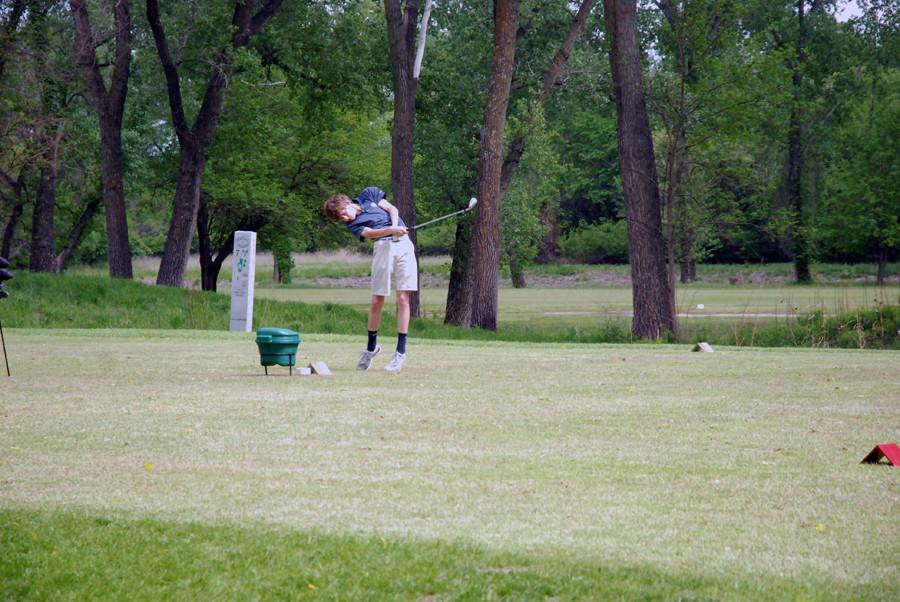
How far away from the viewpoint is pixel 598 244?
88.9 metres

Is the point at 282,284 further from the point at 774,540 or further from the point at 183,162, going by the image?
the point at 774,540

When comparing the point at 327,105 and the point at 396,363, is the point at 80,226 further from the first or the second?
the point at 396,363

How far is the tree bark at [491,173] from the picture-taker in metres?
29.7

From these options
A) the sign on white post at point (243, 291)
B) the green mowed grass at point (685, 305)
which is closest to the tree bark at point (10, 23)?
the sign on white post at point (243, 291)

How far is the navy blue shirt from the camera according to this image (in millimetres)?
13852

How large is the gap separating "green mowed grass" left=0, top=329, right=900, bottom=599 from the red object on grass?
0.08m

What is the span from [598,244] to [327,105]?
173 ft

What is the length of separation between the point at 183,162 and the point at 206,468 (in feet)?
90.3

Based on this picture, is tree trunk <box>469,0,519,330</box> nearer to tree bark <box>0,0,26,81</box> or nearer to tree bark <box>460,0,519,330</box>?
tree bark <box>460,0,519,330</box>

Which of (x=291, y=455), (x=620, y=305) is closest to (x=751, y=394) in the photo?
(x=291, y=455)

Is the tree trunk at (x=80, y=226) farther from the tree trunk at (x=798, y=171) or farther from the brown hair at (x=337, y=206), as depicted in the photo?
the brown hair at (x=337, y=206)

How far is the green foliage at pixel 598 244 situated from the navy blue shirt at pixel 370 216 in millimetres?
72565

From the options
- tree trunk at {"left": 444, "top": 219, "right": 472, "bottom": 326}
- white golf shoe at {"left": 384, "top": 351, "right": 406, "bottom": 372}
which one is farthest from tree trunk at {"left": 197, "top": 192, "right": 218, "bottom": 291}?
white golf shoe at {"left": 384, "top": 351, "right": 406, "bottom": 372}

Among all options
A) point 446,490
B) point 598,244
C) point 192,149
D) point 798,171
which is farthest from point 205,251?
point 598,244
